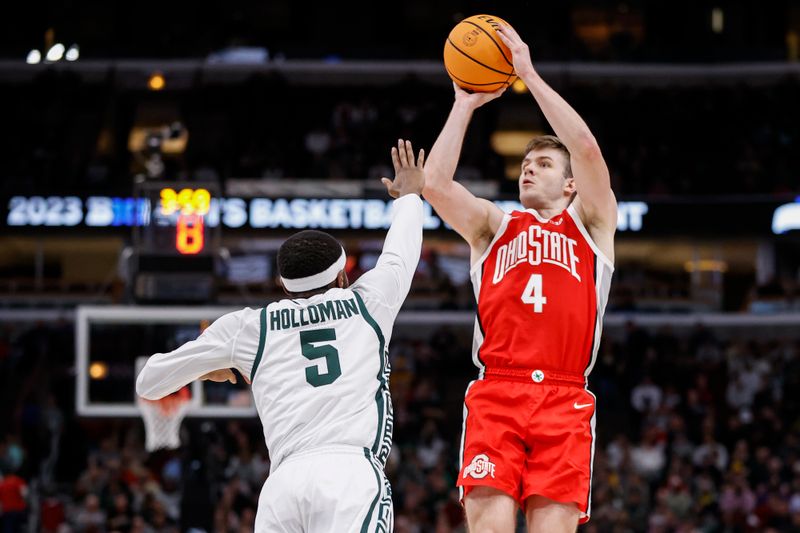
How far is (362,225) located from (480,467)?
651 inches

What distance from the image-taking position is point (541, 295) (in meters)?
6.59

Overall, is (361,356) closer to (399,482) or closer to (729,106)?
(399,482)

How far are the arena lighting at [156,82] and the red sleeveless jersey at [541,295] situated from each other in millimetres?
24027

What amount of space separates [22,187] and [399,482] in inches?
383

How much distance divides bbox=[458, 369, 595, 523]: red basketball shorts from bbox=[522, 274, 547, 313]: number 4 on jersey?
0.34 metres

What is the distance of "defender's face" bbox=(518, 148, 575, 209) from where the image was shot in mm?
6871

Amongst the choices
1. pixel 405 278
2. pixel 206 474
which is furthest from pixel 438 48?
pixel 405 278

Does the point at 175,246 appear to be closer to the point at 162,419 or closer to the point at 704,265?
the point at 162,419

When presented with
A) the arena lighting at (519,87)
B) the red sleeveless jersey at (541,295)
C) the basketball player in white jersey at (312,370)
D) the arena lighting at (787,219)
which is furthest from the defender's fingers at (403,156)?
the arena lighting at (519,87)

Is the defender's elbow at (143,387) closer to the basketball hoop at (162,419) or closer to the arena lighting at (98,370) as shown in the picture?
the basketball hoop at (162,419)

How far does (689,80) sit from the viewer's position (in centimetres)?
3088

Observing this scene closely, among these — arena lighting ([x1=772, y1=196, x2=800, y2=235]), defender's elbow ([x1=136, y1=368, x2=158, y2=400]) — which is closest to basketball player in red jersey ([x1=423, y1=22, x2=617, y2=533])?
defender's elbow ([x1=136, y1=368, x2=158, y2=400])

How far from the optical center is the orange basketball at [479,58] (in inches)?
266

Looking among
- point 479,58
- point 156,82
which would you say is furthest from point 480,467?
point 156,82
